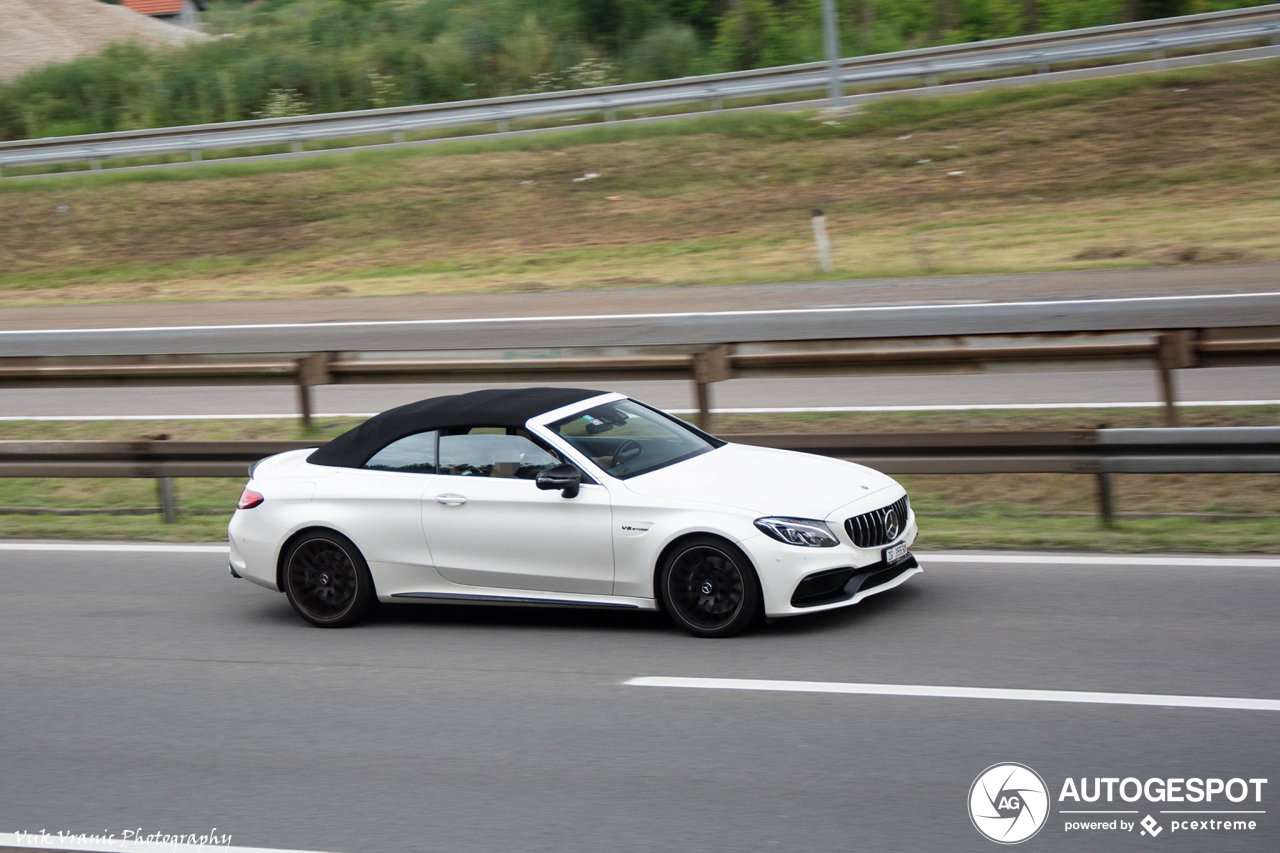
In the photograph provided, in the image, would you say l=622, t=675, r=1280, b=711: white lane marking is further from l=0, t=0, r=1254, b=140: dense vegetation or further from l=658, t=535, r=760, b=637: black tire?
l=0, t=0, r=1254, b=140: dense vegetation

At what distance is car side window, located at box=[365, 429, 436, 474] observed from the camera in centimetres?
770

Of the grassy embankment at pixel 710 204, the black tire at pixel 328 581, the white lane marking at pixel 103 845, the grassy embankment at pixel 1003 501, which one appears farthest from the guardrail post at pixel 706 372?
the grassy embankment at pixel 710 204

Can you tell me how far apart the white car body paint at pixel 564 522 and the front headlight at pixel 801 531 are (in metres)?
0.03

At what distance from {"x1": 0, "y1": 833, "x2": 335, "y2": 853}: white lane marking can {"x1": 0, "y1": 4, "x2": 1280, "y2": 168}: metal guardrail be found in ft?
75.7

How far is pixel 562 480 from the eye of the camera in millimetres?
7176

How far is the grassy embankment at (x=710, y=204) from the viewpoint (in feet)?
64.0

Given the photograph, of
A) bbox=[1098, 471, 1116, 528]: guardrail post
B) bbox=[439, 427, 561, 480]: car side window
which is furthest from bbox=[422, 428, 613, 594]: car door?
bbox=[1098, 471, 1116, 528]: guardrail post

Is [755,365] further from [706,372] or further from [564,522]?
[564,522]

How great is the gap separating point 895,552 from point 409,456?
8.97 feet

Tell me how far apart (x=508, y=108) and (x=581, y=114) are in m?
1.48

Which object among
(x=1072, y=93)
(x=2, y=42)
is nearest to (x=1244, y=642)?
(x=1072, y=93)

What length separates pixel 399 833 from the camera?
16.5 ft

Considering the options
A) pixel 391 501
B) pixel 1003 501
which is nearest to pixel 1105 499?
pixel 1003 501

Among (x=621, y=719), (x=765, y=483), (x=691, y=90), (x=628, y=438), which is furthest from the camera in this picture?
(x=691, y=90)
